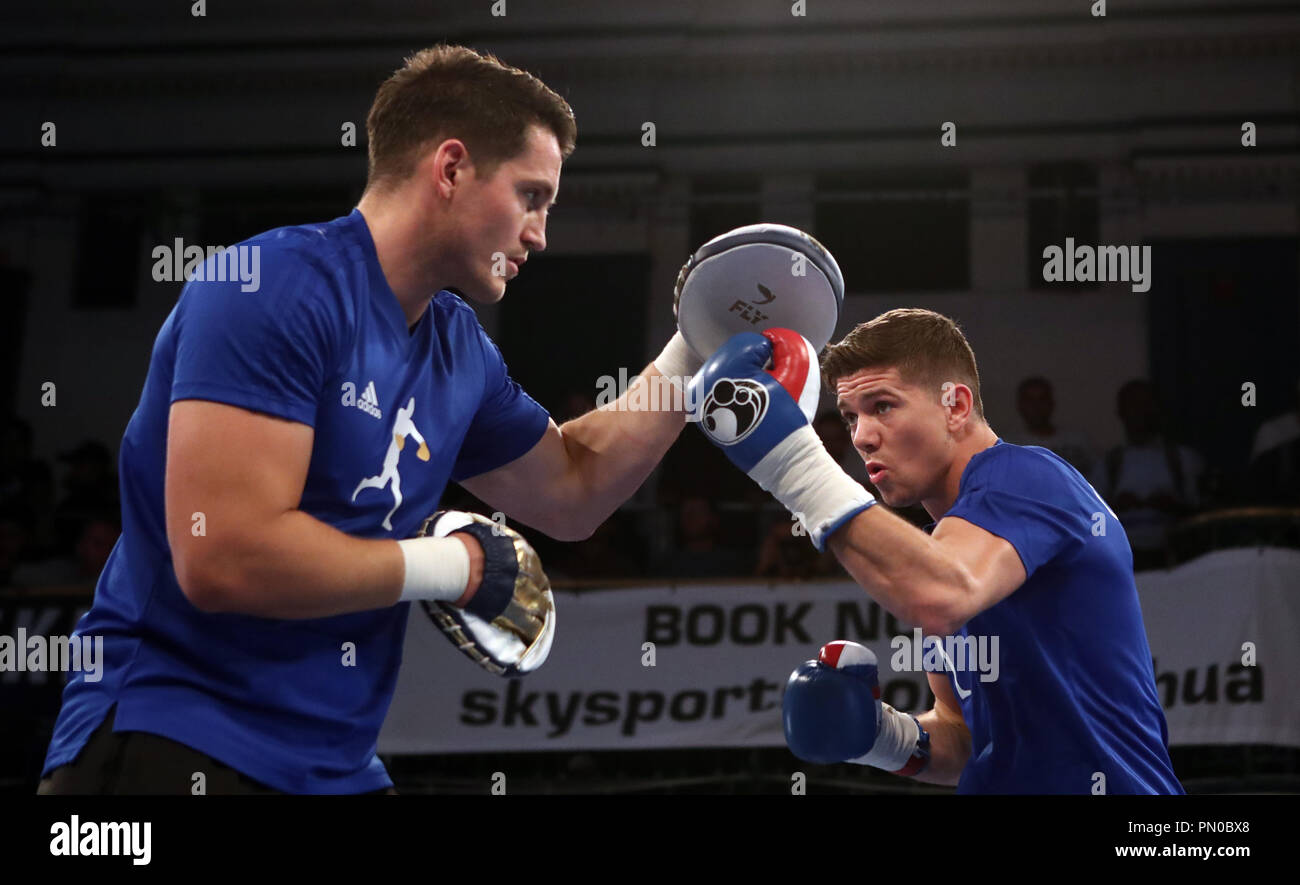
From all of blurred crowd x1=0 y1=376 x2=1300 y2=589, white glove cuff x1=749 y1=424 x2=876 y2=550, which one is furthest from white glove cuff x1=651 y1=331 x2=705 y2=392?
blurred crowd x1=0 y1=376 x2=1300 y2=589

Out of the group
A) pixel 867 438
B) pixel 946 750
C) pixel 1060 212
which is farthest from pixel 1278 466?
pixel 867 438

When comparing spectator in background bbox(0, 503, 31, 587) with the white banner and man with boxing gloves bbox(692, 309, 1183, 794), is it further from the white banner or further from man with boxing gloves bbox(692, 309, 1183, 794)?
man with boxing gloves bbox(692, 309, 1183, 794)

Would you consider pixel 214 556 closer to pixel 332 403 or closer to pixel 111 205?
pixel 332 403

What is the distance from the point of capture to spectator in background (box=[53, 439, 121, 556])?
848 cm

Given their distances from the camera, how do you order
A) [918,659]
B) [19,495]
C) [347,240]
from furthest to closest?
[19,495] < [918,659] < [347,240]

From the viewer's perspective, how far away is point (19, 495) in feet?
28.7

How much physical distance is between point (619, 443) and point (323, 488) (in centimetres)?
94

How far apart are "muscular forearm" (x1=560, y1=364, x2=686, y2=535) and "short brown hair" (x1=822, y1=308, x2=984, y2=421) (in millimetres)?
424

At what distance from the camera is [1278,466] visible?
25.7ft

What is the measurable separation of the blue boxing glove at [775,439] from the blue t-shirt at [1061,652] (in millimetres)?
298

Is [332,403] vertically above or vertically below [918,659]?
above

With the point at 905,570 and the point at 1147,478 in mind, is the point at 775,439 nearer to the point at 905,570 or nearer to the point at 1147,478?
the point at 905,570

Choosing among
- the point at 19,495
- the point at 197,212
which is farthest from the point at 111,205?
the point at 19,495

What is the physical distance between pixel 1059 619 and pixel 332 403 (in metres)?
1.51
